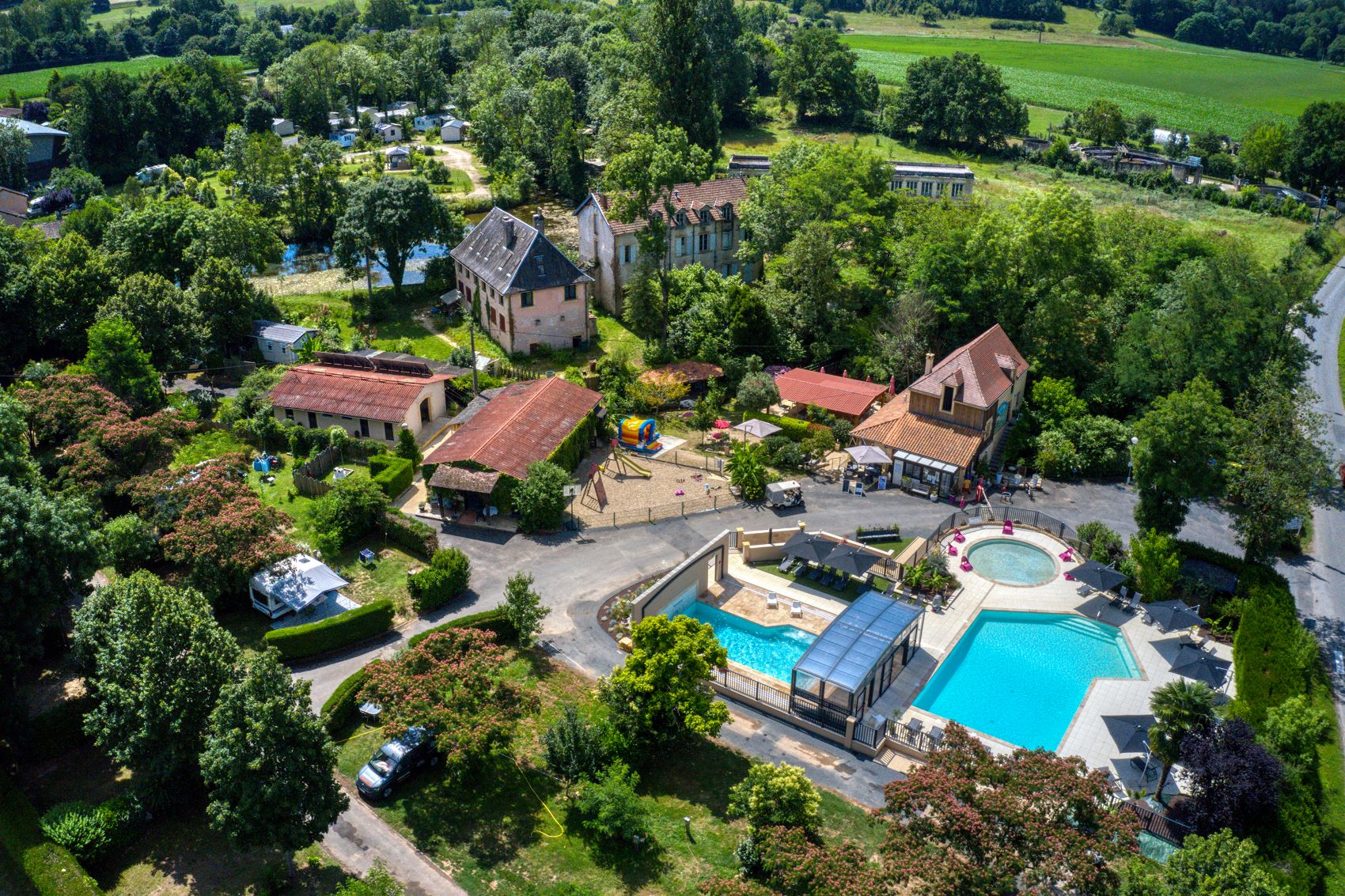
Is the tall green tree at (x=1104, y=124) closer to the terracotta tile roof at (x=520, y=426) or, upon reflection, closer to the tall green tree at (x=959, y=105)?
the tall green tree at (x=959, y=105)

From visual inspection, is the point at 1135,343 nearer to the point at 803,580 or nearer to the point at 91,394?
the point at 803,580

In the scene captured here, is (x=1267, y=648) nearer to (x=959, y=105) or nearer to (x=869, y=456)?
(x=869, y=456)

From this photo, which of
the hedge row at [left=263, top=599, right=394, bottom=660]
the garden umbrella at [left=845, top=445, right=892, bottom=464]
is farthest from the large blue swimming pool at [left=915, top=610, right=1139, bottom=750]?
the hedge row at [left=263, top=599, right=394, bottom=660]

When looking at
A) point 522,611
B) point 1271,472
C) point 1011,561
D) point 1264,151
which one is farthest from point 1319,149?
point 522,611

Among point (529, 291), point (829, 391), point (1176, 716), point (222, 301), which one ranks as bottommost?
point (1176, 716)

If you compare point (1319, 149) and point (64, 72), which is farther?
point (64, 72)
